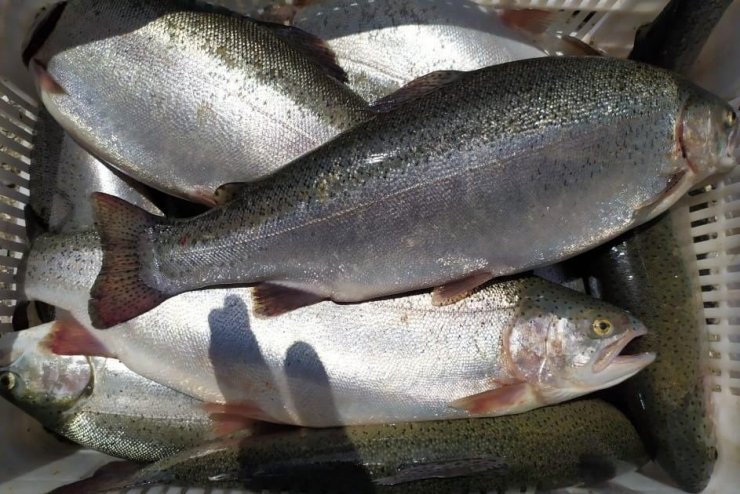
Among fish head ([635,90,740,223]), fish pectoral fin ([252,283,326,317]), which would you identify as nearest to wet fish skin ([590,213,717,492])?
fish head ([635,90,740,223])

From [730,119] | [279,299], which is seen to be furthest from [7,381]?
[730,119]

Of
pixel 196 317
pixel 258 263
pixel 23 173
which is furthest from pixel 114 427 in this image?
pixel 23 173

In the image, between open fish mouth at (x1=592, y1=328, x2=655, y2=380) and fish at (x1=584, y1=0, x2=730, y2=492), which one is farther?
fish at (x1=584, y1=0, x2=730, y2=492)

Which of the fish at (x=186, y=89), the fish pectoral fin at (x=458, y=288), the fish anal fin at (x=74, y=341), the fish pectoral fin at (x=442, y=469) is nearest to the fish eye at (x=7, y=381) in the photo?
the fish anal fin at (x=74, y=341)

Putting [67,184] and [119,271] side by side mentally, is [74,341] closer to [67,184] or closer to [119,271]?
[119,271]

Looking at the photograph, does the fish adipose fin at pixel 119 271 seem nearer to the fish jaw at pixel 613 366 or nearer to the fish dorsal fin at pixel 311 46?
the fish dorsal fin at pixel 311 46

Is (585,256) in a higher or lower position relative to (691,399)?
higher

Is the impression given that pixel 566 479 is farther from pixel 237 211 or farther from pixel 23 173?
pixel 23 173

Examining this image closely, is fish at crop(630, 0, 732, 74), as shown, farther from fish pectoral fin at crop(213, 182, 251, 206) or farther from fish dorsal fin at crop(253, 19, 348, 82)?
fish pectoral fin at crop(213, 182, 251, 206)
